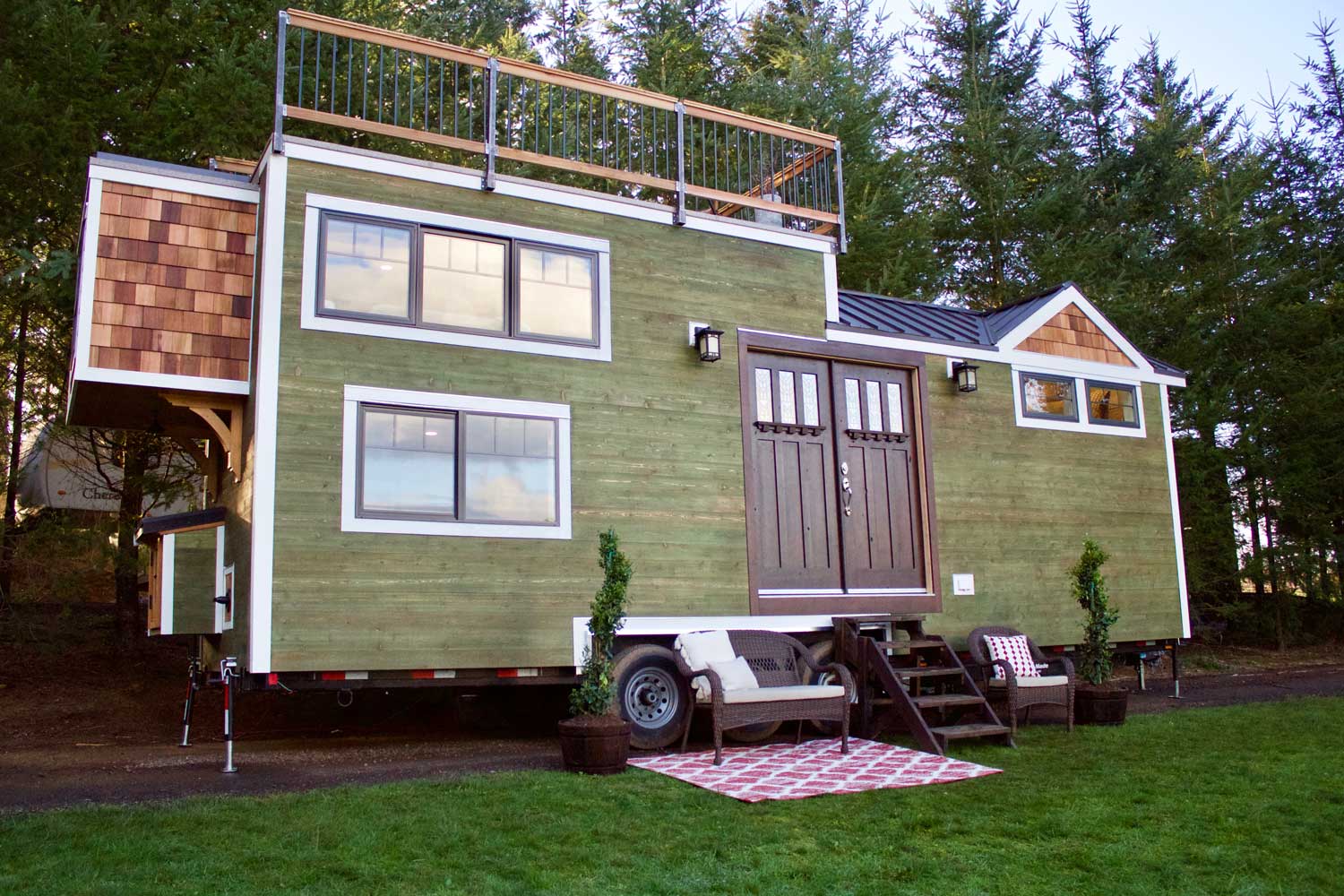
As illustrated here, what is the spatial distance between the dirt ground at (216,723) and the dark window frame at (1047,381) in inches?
118

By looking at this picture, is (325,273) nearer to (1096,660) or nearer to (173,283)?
(173,283)

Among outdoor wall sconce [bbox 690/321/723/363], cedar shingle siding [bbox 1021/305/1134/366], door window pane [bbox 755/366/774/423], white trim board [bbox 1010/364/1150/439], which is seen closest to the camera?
outdoor wall sconce [bbox 690/321/723/363]

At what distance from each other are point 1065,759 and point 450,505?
4.65m

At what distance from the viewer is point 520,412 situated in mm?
8188

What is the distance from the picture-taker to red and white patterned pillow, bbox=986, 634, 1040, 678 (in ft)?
31.5

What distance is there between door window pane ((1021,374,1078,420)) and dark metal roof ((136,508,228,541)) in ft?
25.1

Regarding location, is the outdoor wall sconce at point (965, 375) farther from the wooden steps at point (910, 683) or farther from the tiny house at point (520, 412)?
the wooden steps at point (910, 683)

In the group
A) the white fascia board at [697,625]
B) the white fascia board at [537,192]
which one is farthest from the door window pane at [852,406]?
the white fascia board at [697,625]

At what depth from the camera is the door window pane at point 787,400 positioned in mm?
9562

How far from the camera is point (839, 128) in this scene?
1767 cm

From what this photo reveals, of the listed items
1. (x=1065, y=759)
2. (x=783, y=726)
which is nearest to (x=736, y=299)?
(x=783, y=726)

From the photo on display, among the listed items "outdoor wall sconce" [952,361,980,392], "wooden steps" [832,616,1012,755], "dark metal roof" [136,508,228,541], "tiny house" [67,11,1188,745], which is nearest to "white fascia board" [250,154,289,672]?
"tiny house" [67,11,1188,745]

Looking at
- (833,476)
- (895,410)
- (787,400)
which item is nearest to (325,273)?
(787,400)

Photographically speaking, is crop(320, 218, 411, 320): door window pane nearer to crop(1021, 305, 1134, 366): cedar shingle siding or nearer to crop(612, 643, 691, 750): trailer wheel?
crop(612, 643, 691, 750): trailer wheel
